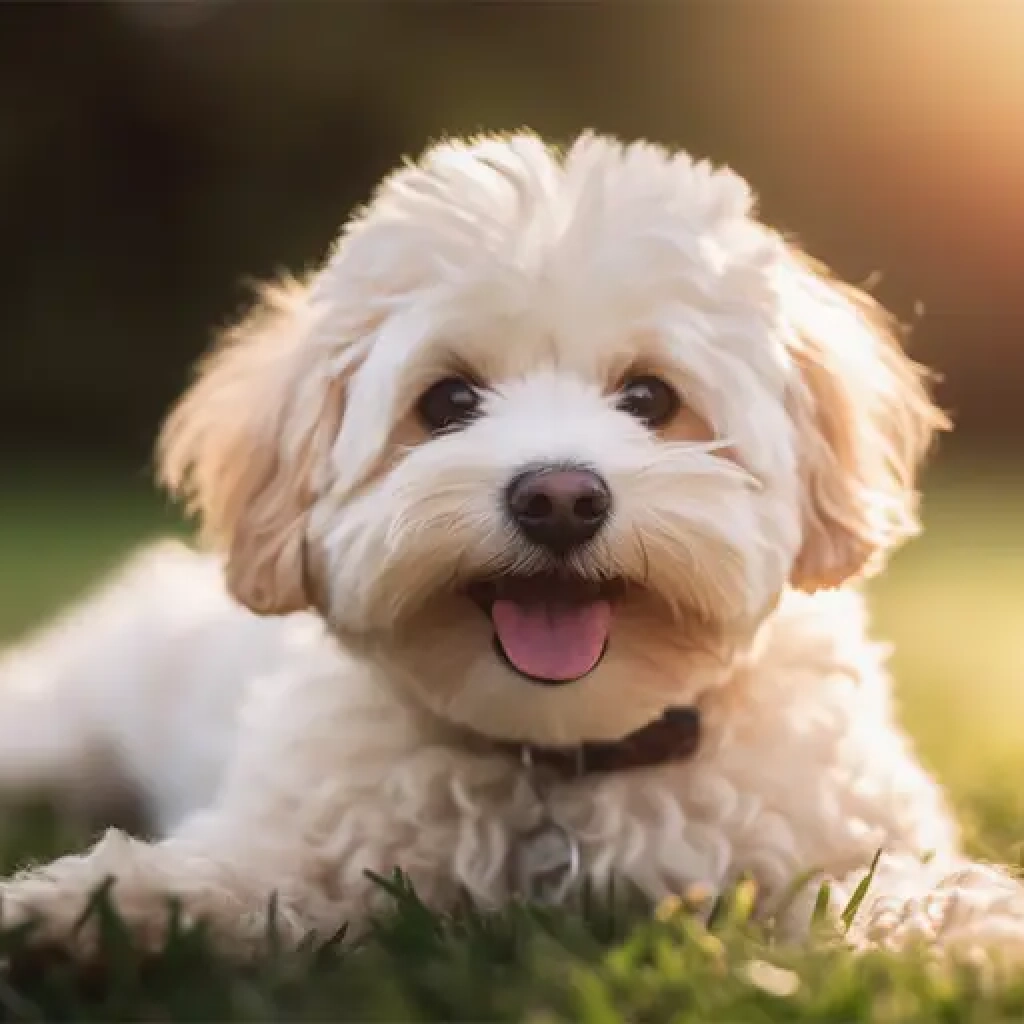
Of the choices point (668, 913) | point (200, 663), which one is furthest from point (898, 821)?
point (200, 663)

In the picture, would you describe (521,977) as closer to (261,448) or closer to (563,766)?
(563,766)

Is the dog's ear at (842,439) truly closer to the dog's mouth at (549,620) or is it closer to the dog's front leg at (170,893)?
the dog's mouth at (549,620)

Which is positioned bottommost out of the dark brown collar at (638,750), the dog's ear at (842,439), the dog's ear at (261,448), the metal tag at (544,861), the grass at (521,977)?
the grass at (521,977)

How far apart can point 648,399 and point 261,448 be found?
79 centimetres

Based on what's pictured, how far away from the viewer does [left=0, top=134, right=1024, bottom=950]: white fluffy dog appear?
3025mm

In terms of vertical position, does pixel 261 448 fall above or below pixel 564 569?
above

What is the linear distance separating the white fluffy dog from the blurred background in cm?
1232

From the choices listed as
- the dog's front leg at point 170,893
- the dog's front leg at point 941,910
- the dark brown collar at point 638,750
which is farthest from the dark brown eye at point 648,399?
the dog's front leg at point 170,893

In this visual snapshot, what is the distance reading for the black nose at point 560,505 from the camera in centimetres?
296

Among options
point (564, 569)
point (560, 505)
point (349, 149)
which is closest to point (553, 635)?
point (564, 569)

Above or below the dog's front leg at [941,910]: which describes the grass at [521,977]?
below

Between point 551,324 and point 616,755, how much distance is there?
0.78 m

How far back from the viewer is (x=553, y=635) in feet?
10.2

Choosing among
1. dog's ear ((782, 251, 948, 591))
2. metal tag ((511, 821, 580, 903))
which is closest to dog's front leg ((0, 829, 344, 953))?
metal tag ((511, 821, 580, 903))
